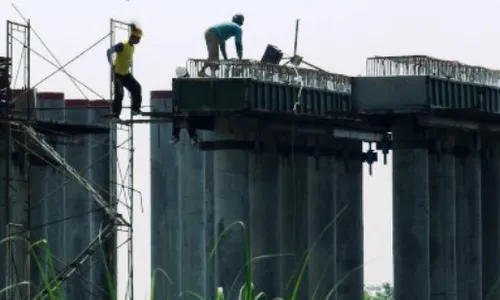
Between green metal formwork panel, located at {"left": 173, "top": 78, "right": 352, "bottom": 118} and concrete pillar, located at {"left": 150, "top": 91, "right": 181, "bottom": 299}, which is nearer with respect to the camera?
green metal formwork panel, located at {"left": 173, "top": 78, "right": 352, "bottom": 118}

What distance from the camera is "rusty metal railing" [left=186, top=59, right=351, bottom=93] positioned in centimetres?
6234

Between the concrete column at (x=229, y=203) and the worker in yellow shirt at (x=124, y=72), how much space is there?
810 cm

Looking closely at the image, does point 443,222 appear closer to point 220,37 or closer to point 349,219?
point 349,219

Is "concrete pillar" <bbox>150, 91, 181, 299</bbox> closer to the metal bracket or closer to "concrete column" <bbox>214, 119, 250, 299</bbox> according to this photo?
the metal bracket

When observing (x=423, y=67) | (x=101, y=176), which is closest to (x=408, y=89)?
(x=423, y=67)

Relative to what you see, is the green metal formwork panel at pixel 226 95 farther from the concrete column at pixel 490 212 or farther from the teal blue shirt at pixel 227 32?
the concrete column at pixel 490 212

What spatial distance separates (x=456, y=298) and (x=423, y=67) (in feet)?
42.5

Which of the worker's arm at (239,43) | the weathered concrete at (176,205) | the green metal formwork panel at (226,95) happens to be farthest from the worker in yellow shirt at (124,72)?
the weathered concrete at (176,205)

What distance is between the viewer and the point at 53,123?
226ft

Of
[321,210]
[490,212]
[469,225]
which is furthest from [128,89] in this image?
[490,212]

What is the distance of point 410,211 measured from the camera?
69.1m

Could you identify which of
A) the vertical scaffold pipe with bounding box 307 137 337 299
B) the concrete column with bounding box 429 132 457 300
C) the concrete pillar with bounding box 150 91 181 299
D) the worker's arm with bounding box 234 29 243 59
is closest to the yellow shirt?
the worker's arm with bounding box 234 29 243 59

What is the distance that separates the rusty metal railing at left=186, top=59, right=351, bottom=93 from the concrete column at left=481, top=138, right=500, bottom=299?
13.0 meters

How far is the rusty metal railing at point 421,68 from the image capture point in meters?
64.4
